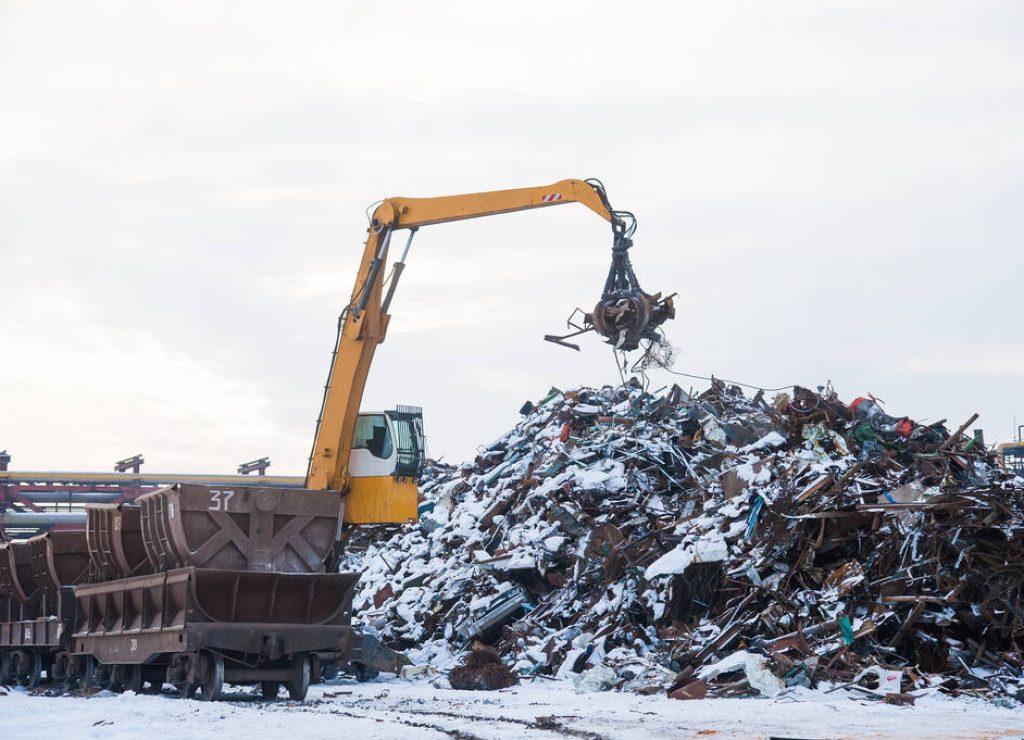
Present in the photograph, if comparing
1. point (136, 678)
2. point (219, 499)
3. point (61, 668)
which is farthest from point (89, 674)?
point (219, 499)

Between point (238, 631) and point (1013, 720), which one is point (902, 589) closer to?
point (1013, 720)

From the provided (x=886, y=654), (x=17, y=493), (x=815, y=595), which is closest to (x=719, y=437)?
(x=815, y=595)

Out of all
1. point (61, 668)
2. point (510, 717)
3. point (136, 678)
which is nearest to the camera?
point (510, 717)

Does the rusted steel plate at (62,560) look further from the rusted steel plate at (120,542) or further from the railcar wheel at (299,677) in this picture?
the railcar wheel at (299,677)

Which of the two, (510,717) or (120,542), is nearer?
(510,717)

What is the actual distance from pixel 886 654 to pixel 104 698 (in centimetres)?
959

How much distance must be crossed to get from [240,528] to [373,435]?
13.8ft

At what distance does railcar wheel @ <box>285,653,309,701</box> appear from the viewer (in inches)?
569

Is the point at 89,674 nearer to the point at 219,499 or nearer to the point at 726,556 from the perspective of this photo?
the point at 219,499

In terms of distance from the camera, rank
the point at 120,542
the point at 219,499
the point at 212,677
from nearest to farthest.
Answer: the point at 212,677, the point at 219,499, the point at 120,542

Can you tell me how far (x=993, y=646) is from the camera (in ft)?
44.9

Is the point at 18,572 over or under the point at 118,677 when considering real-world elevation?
over

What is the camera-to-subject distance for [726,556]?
16.2 metres

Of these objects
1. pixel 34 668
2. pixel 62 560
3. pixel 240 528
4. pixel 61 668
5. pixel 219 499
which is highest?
pixel 219 499
